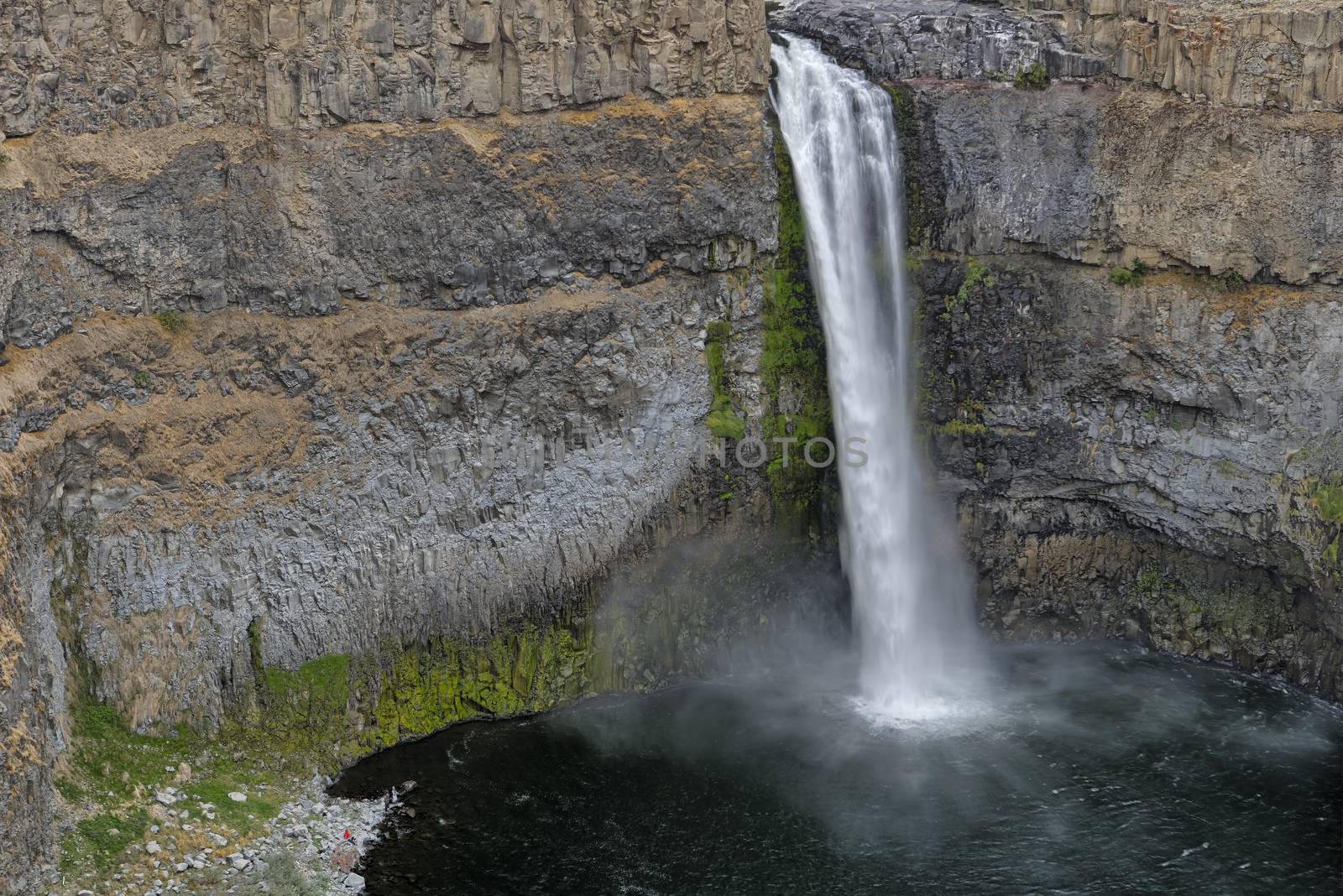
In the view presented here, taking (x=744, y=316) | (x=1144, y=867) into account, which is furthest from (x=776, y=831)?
(x=744, y=316)

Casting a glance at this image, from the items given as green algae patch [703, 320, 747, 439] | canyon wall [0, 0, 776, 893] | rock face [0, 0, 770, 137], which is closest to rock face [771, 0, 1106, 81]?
rock face [0, 0, 770, 137]

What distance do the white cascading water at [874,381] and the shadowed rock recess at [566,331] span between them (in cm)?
59

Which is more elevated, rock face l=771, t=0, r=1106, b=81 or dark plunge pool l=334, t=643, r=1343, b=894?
rock face l=771, t=0, r=1106, b=81

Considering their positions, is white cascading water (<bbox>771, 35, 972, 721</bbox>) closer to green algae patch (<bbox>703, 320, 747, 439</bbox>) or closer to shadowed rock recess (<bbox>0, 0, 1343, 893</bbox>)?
shadowed rock recess (<bbox>0, 0, 1343, 893</bbox>)

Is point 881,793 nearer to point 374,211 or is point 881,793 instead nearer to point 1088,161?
point 1088,161

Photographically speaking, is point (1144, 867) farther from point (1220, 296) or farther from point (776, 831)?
point (1220, 296)

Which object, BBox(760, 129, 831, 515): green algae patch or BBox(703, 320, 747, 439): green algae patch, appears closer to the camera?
BBox(703, 320, 747, 439): green algae patch

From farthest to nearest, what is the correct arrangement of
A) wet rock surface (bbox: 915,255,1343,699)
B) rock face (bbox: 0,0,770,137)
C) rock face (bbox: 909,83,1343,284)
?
wet rock surface (bbox: 915,255,1343,699), rock face (bbox: 909,83,1343,284), rock face (bbox: 0,0,770,137)

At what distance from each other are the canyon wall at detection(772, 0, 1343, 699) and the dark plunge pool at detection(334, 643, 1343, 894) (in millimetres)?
2299

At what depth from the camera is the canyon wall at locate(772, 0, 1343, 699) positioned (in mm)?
31750

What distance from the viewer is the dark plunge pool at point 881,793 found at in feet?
88.4

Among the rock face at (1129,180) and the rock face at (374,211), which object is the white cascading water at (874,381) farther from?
the rock face at (374,211)

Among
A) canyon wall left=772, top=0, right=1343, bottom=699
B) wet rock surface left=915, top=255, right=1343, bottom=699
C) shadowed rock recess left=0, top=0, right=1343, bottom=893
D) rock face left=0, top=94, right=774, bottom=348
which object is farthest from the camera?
wet rock surface left=915, top=255, right=1343, bottom=699

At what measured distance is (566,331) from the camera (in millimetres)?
32000
